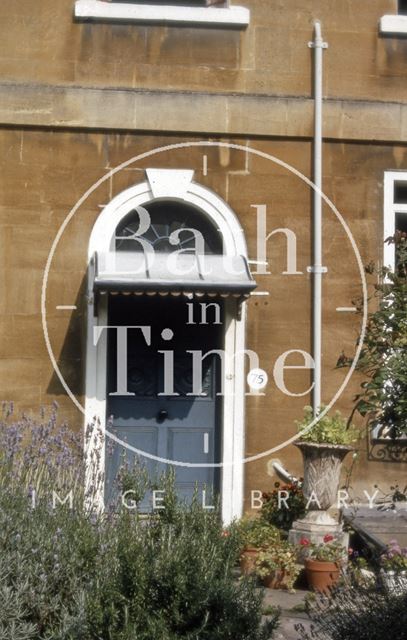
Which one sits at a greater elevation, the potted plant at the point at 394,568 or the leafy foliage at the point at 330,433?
the leafy foliage at the point at 330,433

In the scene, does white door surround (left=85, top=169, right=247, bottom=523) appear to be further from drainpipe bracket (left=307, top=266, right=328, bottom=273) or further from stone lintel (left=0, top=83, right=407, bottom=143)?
drainpipe bracket (left=307, top=266, right=328, bottom=273)

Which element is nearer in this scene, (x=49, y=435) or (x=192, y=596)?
(x=192, y=596)

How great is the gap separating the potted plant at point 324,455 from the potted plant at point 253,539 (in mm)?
449

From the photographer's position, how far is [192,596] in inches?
250

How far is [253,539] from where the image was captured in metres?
10.7

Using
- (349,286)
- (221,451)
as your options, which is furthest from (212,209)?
(221,451)

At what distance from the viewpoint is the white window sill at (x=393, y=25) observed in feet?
40.6

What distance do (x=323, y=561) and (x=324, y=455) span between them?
1.02 meters

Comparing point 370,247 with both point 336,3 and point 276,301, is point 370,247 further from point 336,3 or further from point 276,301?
point 336,3

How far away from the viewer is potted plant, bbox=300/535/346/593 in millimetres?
10102

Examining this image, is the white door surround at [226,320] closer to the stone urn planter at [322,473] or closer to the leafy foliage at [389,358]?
the stone urn planter at [322,473]

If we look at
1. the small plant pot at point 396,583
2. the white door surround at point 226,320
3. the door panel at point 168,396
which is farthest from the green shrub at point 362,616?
the door panel at point 168,396

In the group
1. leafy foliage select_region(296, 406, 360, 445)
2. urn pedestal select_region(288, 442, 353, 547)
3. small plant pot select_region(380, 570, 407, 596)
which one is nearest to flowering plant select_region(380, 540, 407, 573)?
small plant pot select_region(380, 570, 407, 596)

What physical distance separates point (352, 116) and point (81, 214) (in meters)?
2.92
